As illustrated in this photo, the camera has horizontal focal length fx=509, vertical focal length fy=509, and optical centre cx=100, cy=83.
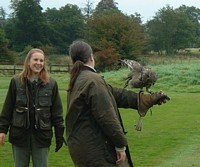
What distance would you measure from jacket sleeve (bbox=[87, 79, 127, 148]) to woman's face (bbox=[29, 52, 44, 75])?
5.33 ft

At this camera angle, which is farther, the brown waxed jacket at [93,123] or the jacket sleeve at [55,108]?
the jacket sleeve at [55,108]

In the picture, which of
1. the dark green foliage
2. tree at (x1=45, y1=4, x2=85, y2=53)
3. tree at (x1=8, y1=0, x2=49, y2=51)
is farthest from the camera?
tree at (x1=45, y1=4, x2=85, y2=53)

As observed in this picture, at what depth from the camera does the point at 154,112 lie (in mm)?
19500

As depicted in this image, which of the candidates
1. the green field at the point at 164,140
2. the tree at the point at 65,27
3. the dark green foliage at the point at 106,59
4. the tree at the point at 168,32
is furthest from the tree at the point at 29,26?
the green field at the point at 164,140

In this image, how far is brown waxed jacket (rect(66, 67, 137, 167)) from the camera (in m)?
4.55

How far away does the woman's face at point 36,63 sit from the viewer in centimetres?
605

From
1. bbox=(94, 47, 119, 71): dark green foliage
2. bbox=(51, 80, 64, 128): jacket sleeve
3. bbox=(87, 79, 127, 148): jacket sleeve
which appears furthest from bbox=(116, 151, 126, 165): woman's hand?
bbox=(94, 47, 119, 71): dark green foliage

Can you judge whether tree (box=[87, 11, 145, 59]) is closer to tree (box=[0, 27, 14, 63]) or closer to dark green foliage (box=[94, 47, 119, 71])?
dark green foliage (box=[94, 47, 119, 71])

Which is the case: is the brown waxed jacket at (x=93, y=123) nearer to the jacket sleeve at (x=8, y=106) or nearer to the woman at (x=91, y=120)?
the woman at (x=91, y=120)

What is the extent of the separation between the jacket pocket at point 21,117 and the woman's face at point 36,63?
47cm

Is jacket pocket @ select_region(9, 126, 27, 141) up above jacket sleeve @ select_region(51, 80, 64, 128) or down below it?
below

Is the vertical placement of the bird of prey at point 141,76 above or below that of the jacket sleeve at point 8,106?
above

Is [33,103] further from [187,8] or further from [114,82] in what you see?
[187,8]

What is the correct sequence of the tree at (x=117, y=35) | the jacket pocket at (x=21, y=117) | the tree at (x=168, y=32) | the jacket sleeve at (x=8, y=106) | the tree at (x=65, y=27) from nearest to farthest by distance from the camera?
the jacket pocket at (x=21, y=117) → the jacket sleeve at (x=8, y=106) → the tree at (x=117, y=35) → the tree at (x=168, y=32) → the tree at (x=65, y=27)
